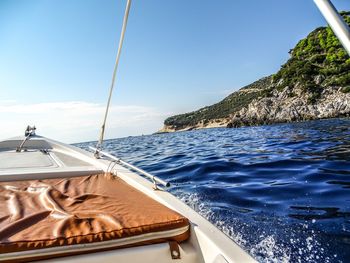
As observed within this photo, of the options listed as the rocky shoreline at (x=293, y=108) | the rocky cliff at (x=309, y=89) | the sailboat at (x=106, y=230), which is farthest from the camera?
the rocky cliff at (x=309, y=89)

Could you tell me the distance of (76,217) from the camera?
181 cm

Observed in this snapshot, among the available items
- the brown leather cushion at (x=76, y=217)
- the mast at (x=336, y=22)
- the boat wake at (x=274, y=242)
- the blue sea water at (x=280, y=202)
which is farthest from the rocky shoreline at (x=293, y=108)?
the mast at (x=336, y=22)

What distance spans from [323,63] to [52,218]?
6332 cm

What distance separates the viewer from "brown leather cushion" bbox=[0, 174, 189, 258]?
5.04ft

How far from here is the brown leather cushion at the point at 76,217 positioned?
5.04 ft

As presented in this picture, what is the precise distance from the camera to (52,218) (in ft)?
6.15

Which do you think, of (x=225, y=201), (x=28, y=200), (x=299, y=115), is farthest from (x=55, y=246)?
(x=299, y=115)

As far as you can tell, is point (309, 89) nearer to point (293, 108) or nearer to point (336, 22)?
point (293, 108)

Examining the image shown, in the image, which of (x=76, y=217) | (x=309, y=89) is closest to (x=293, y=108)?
(x=309, y=89)

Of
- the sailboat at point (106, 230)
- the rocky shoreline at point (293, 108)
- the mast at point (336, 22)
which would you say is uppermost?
the mast at point (336, 22)

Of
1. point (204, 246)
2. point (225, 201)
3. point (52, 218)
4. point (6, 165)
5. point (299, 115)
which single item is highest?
point (6, 165)

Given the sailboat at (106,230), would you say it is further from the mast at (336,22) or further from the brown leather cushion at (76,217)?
the mast at (336,22)

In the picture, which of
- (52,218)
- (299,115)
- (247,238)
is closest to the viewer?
(52,218)

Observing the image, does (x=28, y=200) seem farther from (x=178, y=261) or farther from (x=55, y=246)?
(x=178, y=261)
